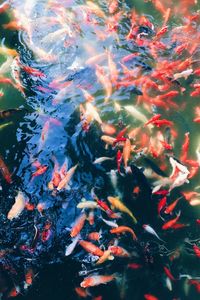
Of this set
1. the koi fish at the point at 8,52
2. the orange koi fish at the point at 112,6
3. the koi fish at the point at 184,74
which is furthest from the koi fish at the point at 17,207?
the orange koi fish at the point at 112,6

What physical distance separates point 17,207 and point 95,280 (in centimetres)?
109

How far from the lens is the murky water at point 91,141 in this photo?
11.2 feet

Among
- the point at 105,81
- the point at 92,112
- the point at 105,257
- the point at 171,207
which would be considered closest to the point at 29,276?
the point at 105,257

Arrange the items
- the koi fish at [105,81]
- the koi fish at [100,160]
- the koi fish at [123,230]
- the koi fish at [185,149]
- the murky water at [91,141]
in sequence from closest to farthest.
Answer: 1. the murky water at [91,141]
2. the koi fish at [123,230]
3. the koi fish at [100,160]
4. the koi fish at [185,149]
5. the koi fish at [105,81]

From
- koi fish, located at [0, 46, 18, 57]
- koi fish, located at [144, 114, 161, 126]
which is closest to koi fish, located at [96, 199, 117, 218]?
koi fish, located at [144, 114, 161, 126]

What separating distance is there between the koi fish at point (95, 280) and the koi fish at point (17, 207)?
97 centimetres

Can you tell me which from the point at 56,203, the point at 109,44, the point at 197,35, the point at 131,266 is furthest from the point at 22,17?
the point at 131,266

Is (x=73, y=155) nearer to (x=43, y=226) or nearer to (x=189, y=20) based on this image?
(x=43, y=226)

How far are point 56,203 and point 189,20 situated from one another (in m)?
3.41

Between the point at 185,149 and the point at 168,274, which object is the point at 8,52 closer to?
the point at 185,149

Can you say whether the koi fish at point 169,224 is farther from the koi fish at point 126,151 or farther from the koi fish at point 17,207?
the koi fish at point 17,207

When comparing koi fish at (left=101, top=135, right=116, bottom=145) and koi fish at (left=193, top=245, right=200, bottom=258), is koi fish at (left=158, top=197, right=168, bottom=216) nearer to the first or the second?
koi fish at (left=193, top=245, right=200, bottom=258)

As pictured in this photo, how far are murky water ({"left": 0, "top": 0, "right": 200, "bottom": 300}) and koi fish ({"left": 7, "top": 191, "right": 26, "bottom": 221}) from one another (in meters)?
0.05

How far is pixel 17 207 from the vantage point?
3615mm
